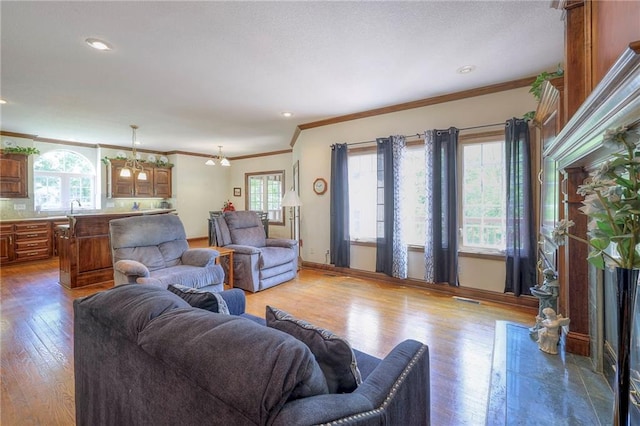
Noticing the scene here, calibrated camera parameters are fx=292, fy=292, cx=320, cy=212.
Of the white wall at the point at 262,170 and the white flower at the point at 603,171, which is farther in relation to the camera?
the white wall at the point at 262,170

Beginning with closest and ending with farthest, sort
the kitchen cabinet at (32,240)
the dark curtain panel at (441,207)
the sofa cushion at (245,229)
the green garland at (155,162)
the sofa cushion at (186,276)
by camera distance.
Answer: the sofa cushion at (186,276) → the dark curtain panel at (441,207) → the sofa cushion at (245,229) → the kitchen cabinet at (32,240) → the green garland at (155,162)

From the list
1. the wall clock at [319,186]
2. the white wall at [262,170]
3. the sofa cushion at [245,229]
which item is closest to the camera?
the sofa cushion at [245,229]

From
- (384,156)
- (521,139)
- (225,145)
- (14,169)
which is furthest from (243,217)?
(14,169)

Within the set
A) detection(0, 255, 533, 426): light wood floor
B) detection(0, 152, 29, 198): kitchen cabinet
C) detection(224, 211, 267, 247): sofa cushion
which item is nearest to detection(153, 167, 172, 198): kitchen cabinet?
detection(0, 152, 29, 198): kitchen cabinet

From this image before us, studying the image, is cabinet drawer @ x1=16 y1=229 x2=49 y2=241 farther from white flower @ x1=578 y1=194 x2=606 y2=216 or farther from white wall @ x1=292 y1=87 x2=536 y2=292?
white flower @ x1=578 y1=194 x2=606 y2=216

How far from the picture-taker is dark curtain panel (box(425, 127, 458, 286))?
150 inches

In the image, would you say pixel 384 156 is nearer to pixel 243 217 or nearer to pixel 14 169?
pixel 243 217

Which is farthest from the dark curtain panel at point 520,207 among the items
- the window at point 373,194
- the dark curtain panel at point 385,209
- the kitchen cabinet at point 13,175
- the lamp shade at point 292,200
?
the kitchen cabinet at point 13,175

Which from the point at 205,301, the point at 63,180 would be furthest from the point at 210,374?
the point at 63,180

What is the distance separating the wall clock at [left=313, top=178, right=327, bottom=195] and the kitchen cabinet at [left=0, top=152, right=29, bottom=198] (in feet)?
19.4

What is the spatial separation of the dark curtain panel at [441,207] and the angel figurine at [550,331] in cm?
164

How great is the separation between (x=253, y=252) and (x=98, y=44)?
2.67m

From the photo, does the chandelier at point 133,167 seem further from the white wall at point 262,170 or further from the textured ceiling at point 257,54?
the white wall at point 262,170

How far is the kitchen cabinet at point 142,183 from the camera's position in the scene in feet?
23.4
